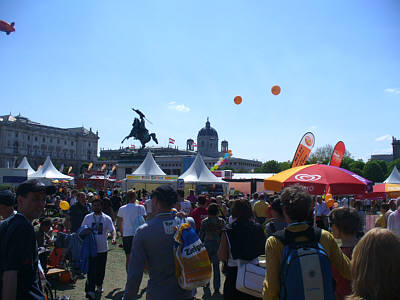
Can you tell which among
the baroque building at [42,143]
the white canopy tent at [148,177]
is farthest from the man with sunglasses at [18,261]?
the baroque building at [42,143]

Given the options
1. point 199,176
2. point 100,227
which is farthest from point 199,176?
point 100,227

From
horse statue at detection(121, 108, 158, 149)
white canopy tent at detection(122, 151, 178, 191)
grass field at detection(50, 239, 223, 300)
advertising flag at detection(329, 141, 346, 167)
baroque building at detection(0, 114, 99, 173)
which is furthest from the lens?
baroque building at detection(0, 114, 99, 173)

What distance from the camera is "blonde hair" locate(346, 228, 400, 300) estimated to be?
1879mm

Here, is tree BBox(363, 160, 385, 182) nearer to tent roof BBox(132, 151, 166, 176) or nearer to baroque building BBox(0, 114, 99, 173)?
tent roof BBox(132, 151, 166, 176)

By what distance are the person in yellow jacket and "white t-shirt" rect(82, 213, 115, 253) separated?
168 inches

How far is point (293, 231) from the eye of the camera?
2.63 meters

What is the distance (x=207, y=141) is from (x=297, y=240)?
133362 millimetres

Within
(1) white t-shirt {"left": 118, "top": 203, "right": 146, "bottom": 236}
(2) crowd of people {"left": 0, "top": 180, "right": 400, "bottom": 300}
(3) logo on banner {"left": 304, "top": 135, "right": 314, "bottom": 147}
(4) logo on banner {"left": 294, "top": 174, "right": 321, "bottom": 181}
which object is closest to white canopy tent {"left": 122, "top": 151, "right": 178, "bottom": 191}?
(3) logo on banner {"left": 304, "top": 135, "right": 314, "bottom": 147}

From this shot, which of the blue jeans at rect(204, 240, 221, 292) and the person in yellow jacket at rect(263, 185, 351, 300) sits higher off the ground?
the person in yellow jacket at rect(263, 185, 351, 300)

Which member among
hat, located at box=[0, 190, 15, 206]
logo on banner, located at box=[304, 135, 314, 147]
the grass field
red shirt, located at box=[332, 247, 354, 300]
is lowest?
the grass field

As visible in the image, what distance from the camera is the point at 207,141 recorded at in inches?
5349

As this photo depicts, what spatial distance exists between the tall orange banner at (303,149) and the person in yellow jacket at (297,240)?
7.90m

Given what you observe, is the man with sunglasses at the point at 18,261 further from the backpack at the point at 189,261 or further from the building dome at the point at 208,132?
the building dome at the point at 208,132

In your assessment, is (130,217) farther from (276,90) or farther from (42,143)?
(42,143)
